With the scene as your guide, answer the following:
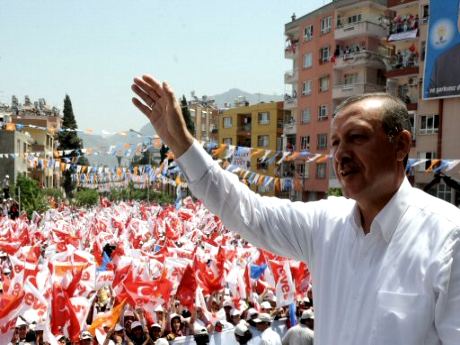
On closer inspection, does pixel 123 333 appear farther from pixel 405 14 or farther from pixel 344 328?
pixel 405 14

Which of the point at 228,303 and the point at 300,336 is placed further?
the point at 228,303

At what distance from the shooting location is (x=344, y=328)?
1.88m

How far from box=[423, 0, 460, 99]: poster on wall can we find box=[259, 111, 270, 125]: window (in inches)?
903

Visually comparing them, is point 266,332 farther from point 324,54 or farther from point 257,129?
point 257,129

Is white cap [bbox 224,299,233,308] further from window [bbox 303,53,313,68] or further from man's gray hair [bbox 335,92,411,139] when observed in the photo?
window [bbox 303,53,313,68]

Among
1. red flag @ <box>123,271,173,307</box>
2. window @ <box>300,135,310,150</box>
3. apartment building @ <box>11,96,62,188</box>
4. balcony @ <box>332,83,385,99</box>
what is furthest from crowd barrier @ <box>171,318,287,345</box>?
apartment building @ <box>11,96,62,188</box>

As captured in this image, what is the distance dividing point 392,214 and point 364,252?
0.16 meters

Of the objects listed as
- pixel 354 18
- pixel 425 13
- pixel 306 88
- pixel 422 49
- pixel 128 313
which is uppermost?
pixel 354 18

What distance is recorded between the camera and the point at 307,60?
45188 mm

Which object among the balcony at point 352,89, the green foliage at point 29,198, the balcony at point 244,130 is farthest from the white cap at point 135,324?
the balcony at point 244,130

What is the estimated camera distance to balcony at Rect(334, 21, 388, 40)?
3822 cm

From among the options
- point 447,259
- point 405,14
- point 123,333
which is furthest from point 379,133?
point 405,14

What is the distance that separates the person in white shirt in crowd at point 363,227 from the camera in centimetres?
168

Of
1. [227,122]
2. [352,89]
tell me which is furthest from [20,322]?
[227,122]
